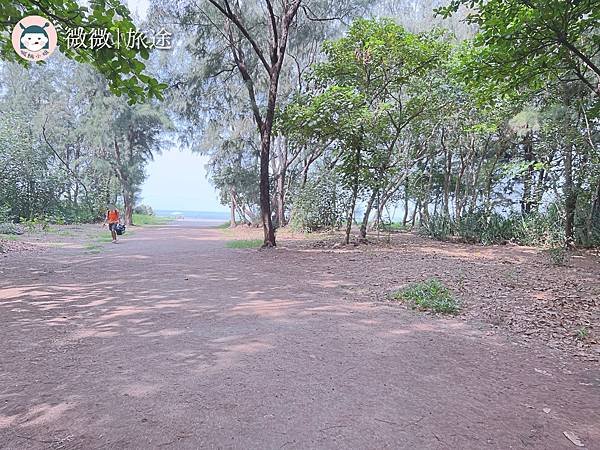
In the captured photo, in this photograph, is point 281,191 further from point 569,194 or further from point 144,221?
point 144,221

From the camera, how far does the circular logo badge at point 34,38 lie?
4.15m

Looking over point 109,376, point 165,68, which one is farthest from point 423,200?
point 109,376

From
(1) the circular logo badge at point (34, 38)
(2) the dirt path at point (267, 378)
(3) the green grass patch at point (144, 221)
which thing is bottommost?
(2) the dirt path at point (267, 378)

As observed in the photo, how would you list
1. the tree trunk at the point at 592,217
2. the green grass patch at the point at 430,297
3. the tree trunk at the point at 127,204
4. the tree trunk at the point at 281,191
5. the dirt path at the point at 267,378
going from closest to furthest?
the dirt path at the point at 267,378 → the green grass patch at the point at 430,297 → the tree trunk at the point at 592,217 → the tree trunk at the point at 281,191 → the tree trunk at the point at 127,204

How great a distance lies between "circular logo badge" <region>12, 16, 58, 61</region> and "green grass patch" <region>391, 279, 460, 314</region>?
5341 mm

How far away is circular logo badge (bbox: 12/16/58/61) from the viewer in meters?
4.15

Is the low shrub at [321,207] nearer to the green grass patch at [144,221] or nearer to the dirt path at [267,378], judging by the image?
the dirt path at [267,378]

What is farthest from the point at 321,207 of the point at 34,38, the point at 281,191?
the point at 34,38

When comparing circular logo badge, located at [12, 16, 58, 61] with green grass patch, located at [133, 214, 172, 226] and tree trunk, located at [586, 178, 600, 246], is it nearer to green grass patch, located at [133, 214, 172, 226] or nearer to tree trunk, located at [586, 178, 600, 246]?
tree trunk, located at [586, 178, 600, 246]

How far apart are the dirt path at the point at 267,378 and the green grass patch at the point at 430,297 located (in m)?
0.38

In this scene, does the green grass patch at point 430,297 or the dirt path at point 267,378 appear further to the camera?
the green grass patch at point 430,297

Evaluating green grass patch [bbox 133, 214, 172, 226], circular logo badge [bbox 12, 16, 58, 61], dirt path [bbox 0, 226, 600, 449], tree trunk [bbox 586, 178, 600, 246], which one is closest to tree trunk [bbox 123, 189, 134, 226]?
green grass patch [bbox 133, 214, 172, 226]

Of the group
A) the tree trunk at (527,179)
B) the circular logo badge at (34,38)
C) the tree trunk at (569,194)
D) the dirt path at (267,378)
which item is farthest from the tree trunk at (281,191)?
the circular logo badge at (34,38)

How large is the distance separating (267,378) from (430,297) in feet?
10.7
